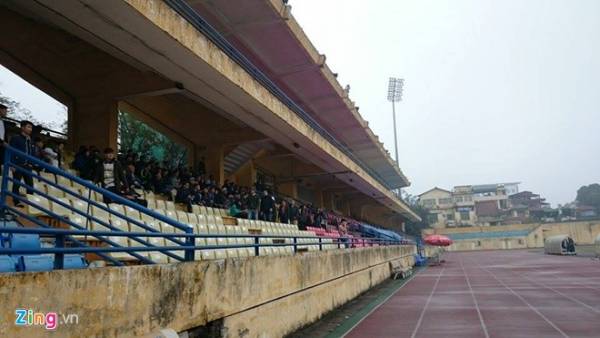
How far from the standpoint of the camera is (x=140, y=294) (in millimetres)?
4305

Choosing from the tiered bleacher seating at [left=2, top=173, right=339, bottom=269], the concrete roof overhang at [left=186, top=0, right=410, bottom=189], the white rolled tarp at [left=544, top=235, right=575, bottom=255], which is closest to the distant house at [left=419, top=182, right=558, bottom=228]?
the white rolled tarp at [left=544, top=235, right=575, bottom=255]

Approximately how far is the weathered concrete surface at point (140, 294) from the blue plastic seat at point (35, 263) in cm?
58

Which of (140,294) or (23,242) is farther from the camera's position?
(140,294)

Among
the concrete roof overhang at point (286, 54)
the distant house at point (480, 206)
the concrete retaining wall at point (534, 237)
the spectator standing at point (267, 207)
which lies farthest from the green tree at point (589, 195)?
the spectator standing at point (267, 207)

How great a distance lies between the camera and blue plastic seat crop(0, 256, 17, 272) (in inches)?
145

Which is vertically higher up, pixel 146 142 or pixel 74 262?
pixel 146 142

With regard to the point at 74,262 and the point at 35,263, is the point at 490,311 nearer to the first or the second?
the point at 74,262

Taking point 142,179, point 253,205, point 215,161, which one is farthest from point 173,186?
point 215,161

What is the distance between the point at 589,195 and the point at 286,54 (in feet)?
422

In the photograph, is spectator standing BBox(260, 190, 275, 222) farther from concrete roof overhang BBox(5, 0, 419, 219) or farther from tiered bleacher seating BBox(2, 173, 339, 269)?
concrete roof overhang BBox(5, 0, 419, 219)

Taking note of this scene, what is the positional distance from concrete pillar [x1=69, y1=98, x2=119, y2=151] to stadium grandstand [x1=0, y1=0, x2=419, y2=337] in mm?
39

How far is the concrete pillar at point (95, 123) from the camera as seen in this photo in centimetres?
1284

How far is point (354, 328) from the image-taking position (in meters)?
9.43

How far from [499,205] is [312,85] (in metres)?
81.5
